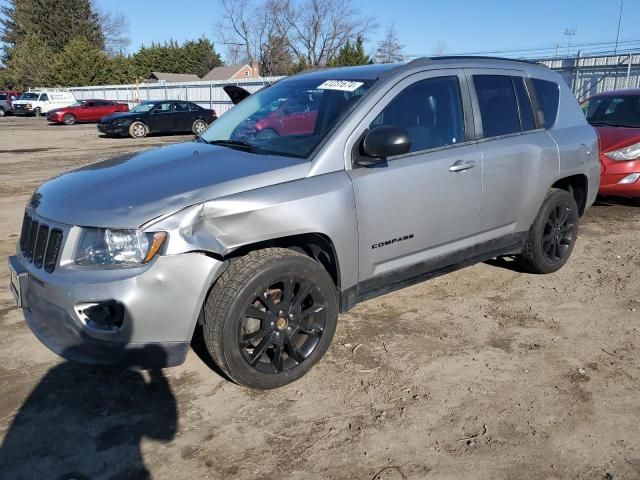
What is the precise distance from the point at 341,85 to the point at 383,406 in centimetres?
211

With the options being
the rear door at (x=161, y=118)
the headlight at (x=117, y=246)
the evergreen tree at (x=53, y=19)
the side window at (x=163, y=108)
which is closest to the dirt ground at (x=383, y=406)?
the headlight at (x=117, y=246)

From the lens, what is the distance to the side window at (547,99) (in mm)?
4758

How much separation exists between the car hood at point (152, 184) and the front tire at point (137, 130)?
19649 millimetres

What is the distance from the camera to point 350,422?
2.96 meters

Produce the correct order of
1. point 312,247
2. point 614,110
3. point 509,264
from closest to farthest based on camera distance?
point 312,247 < point 509,264 < point 614,110

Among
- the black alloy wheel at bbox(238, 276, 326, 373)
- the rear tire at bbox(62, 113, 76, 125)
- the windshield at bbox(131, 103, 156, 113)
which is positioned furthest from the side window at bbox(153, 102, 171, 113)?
the black alloy wheel at bbox(238, 276, 326, 373)

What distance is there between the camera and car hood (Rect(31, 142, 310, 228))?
2.87 meters

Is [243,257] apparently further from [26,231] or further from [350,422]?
[26,231]

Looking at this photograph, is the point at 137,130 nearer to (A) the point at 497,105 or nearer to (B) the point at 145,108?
(B) the point at 145,108

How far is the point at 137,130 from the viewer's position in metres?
22.3

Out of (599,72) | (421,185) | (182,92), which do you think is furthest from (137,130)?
(421,185)

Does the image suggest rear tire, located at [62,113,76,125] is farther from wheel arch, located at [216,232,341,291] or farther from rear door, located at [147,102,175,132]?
wheel arch, located at [216,232,341,291]

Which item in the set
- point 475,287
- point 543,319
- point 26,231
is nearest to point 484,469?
point 543,319

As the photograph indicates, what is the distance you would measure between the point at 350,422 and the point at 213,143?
221 centimetres
